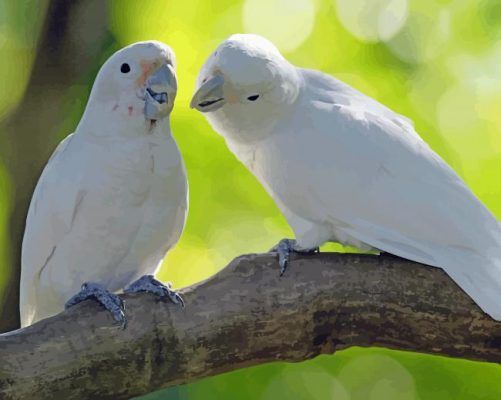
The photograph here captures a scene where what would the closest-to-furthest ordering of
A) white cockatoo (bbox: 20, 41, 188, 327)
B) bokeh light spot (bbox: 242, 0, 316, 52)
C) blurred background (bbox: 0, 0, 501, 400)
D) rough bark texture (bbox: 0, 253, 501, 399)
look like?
rough bark texture (bbox: 0, 253, 501, 399) < white cockatoo (bbox: 20, 41, 188, 327) < blurred background (bbox: 0, 0, 501, 400) < bokeh light spot (bbox: 242, 0, 316, 52)

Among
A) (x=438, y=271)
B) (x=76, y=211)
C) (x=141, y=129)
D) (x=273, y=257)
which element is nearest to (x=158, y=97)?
(x=141, y=129)

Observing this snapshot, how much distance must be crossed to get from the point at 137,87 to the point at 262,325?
51cm

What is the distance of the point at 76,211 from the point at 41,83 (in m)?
1.38

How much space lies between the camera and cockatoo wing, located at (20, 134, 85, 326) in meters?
1.63

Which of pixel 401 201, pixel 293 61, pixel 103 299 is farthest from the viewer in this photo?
pixel 293 61

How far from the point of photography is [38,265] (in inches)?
67.0

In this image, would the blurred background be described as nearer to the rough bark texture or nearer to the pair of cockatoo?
the pair of cockatoo

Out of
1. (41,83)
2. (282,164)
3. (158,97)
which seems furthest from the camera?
(41,83)

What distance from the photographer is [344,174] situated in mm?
1656

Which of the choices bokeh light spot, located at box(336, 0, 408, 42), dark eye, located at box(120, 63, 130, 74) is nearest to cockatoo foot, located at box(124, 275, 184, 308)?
dark eye, located at box(120, 63, 130, 74)

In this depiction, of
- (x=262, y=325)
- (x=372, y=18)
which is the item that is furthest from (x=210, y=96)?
(x=372, y=18)

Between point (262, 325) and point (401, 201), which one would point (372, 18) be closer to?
point (401, 201)

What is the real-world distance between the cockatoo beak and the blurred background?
132 centimetres

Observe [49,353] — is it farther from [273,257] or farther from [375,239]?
[375,239]
